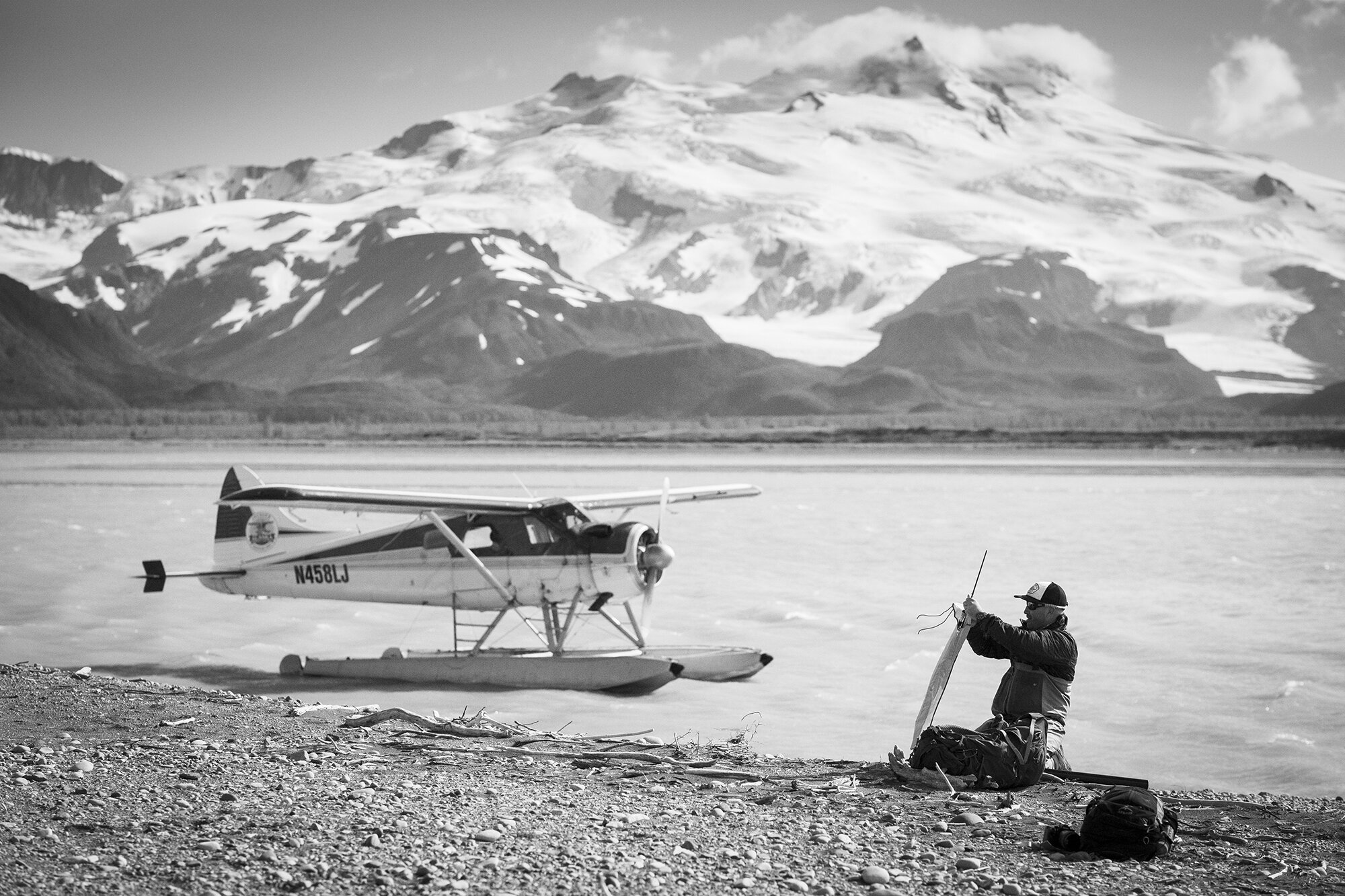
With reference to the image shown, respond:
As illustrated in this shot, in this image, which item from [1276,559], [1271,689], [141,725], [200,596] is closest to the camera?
[141,725]

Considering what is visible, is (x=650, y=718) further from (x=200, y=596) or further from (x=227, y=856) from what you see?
(x=200, y=596)

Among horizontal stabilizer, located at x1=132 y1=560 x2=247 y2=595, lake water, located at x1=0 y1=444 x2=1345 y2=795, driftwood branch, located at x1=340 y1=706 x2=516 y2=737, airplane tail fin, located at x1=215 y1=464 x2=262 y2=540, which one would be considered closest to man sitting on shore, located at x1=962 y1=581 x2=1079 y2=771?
lake water, located at x1=0 y1=444 x2=1345 y2=795

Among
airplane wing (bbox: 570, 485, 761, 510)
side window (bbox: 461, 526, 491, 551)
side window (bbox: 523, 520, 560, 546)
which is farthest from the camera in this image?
airplane wing (bbox: 570, 485, 761, 510)

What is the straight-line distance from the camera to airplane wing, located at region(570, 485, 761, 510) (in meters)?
17.3

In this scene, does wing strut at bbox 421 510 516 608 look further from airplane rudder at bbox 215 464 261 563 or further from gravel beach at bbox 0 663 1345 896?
gravel beach at bbox 0 663 1345 896

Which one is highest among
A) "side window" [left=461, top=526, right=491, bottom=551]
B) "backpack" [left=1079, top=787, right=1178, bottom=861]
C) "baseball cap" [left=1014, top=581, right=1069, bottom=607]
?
"side window" [left=461, top=526, right=491, bottom=551]

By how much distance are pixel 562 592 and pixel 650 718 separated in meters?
2.50

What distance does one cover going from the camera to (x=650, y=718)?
1412 centimetres

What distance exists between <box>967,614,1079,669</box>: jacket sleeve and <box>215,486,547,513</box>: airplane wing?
24.8 feet

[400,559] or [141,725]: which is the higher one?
[400,559]

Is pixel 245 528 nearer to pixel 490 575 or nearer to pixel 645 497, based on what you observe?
pixel 490 575

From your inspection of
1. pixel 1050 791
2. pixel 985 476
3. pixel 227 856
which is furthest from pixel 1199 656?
pixel 985 476

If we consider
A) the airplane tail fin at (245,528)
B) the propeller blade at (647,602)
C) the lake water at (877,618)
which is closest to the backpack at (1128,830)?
the lake water at (877,618)

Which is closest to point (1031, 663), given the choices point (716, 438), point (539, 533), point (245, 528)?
point (539, 533)
